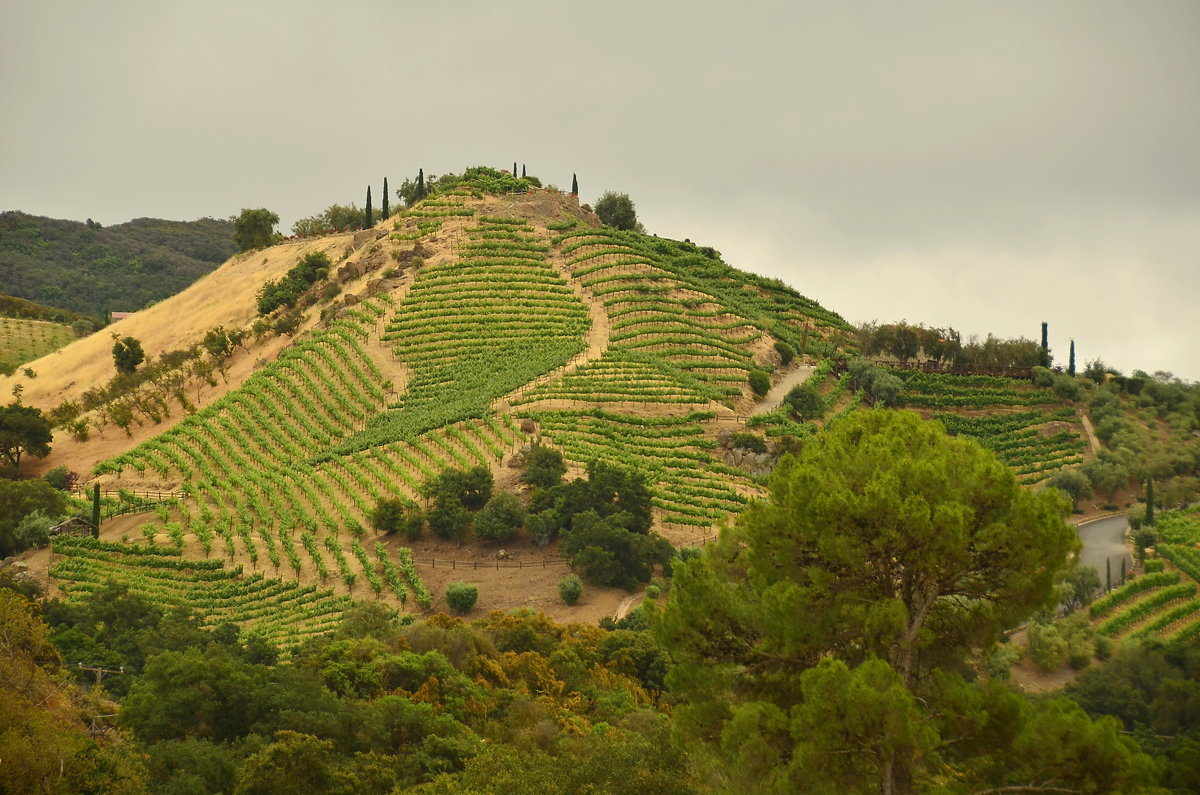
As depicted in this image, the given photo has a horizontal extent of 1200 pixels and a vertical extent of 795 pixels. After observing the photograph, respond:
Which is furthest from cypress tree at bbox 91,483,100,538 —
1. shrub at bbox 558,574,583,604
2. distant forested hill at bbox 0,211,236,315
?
distant forested hill at bbox 0,211,236,315

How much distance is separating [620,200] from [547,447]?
40376 mm

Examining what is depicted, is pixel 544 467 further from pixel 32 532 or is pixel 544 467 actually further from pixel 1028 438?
pixel 1028 438

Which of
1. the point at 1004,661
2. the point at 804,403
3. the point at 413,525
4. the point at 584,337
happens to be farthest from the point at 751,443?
the point at 1004,661

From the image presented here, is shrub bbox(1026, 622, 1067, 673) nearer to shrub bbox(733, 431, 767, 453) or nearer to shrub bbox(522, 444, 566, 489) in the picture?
shrub bbox(733, 431, 767, 453)

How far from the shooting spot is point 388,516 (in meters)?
45.8

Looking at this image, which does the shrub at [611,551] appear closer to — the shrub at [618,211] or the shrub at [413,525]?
the shrub at [413,525]

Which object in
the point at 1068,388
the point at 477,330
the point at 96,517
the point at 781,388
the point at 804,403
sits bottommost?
the point at 96,517

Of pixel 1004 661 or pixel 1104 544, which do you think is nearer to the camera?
pixel 1004 661

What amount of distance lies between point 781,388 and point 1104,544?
56.5 feet

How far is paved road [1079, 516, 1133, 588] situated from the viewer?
46969 mm

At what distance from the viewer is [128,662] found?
3325 centimetres

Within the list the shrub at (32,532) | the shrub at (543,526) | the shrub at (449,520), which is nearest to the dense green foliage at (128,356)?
the shrub at (32,532)

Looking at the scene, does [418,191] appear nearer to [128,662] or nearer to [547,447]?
[547,447]

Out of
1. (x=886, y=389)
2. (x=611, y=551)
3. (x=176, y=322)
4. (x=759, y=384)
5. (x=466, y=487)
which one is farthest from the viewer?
Result: (x=176, y=322)
